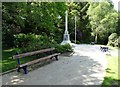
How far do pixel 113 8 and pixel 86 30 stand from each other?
5.32m

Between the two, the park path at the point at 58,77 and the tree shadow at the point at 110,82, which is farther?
the park path at the point at 58,77

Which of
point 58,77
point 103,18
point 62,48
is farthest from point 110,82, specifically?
point 103,18

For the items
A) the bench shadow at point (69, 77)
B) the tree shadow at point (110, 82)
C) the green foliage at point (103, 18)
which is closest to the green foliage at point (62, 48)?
the bench shadow at point (69, 77)

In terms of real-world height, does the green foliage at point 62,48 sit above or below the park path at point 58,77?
above

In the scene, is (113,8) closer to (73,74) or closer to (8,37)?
(8,37)

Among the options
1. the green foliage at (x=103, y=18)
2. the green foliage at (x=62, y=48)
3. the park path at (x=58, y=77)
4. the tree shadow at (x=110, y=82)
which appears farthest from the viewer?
the green foliage at (x=103, y=18)

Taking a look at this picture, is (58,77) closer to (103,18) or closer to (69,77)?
(69,77)

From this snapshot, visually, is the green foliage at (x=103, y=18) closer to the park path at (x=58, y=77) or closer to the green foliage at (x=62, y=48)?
the green foliage at (x=62, y=48)

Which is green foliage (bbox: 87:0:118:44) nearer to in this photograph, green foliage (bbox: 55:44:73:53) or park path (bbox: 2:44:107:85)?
green foliage (bbox: 55:44:73:53)

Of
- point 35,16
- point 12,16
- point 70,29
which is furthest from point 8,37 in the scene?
point 70,29

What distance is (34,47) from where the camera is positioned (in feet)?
37.4

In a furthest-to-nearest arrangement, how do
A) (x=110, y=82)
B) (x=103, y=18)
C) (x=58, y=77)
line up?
(x=103, y=18) < (x=58, y=77) < (x=110, y=82)

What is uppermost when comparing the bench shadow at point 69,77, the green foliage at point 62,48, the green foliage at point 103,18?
the green foliage at point 103,18

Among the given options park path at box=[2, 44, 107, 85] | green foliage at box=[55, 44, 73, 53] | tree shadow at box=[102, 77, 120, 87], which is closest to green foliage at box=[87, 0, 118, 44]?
green foliage at box=[55, 44, 73, 53]
